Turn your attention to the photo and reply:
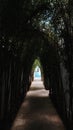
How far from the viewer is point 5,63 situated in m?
5.04

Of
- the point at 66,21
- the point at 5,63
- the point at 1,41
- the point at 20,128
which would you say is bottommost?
the point at 20,128

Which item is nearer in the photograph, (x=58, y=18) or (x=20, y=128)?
(x=58, y=18)

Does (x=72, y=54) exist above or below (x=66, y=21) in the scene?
below

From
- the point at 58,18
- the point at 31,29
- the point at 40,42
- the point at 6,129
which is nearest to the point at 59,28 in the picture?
the point at 58,18

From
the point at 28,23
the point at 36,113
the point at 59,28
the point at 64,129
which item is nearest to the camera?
the point at 59,28

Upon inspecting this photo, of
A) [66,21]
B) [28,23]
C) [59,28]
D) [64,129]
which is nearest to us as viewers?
[66,21]

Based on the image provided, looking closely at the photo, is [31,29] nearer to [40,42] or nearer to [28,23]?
[28,23]

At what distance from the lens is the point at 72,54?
15.2 ft

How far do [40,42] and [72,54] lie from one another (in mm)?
3718

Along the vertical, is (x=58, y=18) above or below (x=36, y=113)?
above

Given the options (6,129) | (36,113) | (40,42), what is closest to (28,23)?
(6,129)

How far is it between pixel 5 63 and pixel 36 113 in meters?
3.46

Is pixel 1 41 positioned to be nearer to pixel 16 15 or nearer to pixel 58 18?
pixel 16 15

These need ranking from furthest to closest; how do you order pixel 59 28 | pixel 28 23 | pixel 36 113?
pixel 36 113, pixel 28 23, pixel 59 28
